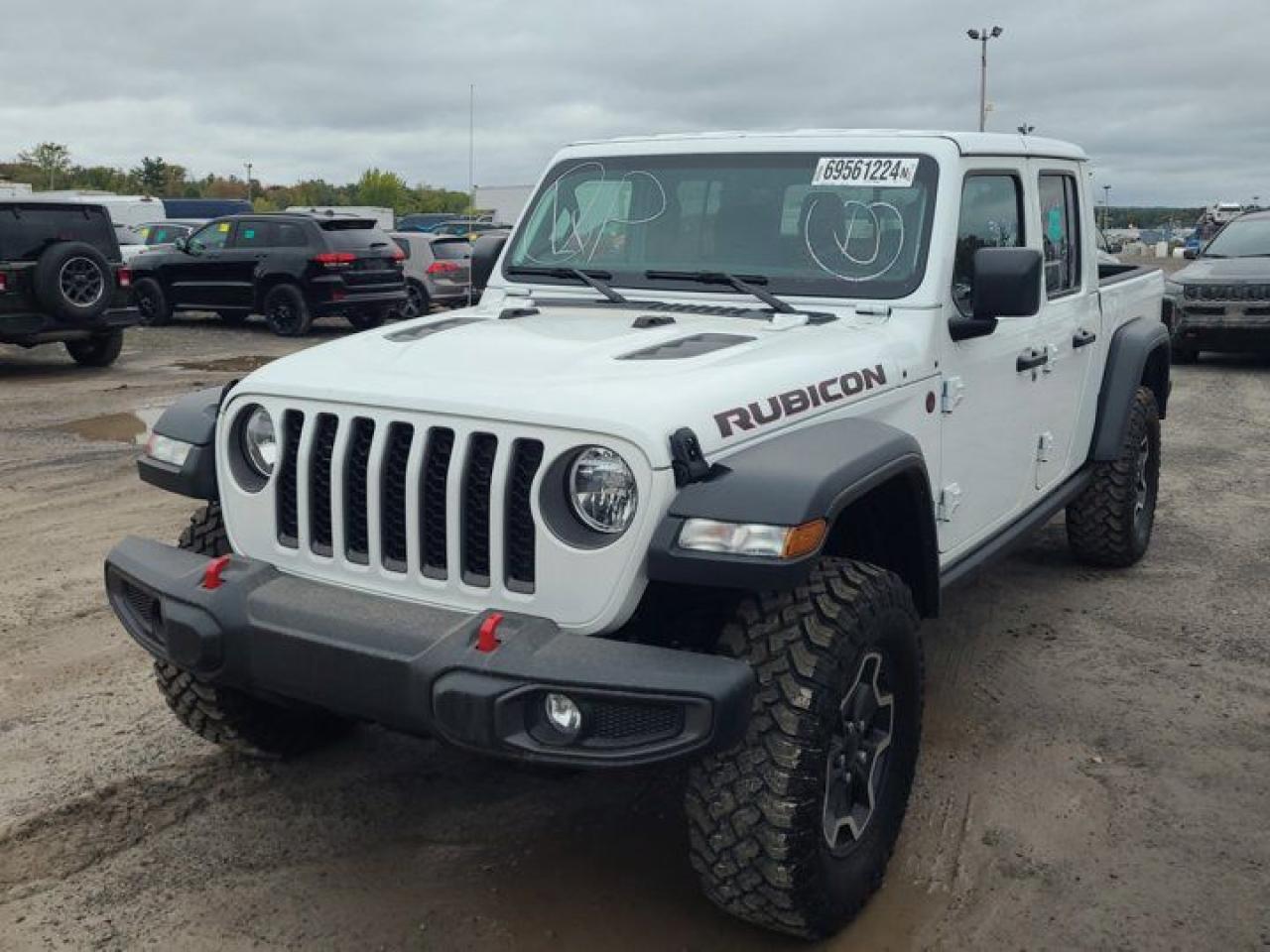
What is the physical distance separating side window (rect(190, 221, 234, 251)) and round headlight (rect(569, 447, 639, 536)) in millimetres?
15734

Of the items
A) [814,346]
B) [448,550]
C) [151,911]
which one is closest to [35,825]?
[151,911]

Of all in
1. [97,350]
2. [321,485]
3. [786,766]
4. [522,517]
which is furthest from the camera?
[97,350]

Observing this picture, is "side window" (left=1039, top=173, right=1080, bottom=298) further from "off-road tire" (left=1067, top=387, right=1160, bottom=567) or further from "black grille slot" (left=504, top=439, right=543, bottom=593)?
"black grille slot" (left=504, top=439, right=543, bottom=593)

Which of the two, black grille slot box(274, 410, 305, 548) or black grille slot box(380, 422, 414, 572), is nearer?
black grille slot box(380, 422, 414, 572)

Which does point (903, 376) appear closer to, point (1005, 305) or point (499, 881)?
point (1005, 305)

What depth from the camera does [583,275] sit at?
4.36 metres

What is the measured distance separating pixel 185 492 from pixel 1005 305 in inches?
92.3

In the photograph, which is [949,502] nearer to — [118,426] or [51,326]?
[118,426]

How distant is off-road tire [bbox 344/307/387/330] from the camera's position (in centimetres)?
1683

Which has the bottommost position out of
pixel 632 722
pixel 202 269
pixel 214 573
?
pixel 632 722

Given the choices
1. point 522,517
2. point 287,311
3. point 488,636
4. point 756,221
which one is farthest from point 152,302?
point 488,636

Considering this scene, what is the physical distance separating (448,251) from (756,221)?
50.0ft

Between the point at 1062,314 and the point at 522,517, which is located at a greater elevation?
the point at 1062,314

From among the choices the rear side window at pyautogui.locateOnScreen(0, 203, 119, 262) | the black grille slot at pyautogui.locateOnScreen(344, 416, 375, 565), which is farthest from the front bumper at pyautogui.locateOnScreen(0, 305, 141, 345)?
the black grille slot at pyautogui.locateOnScreen(344, 416, 375, 565)
